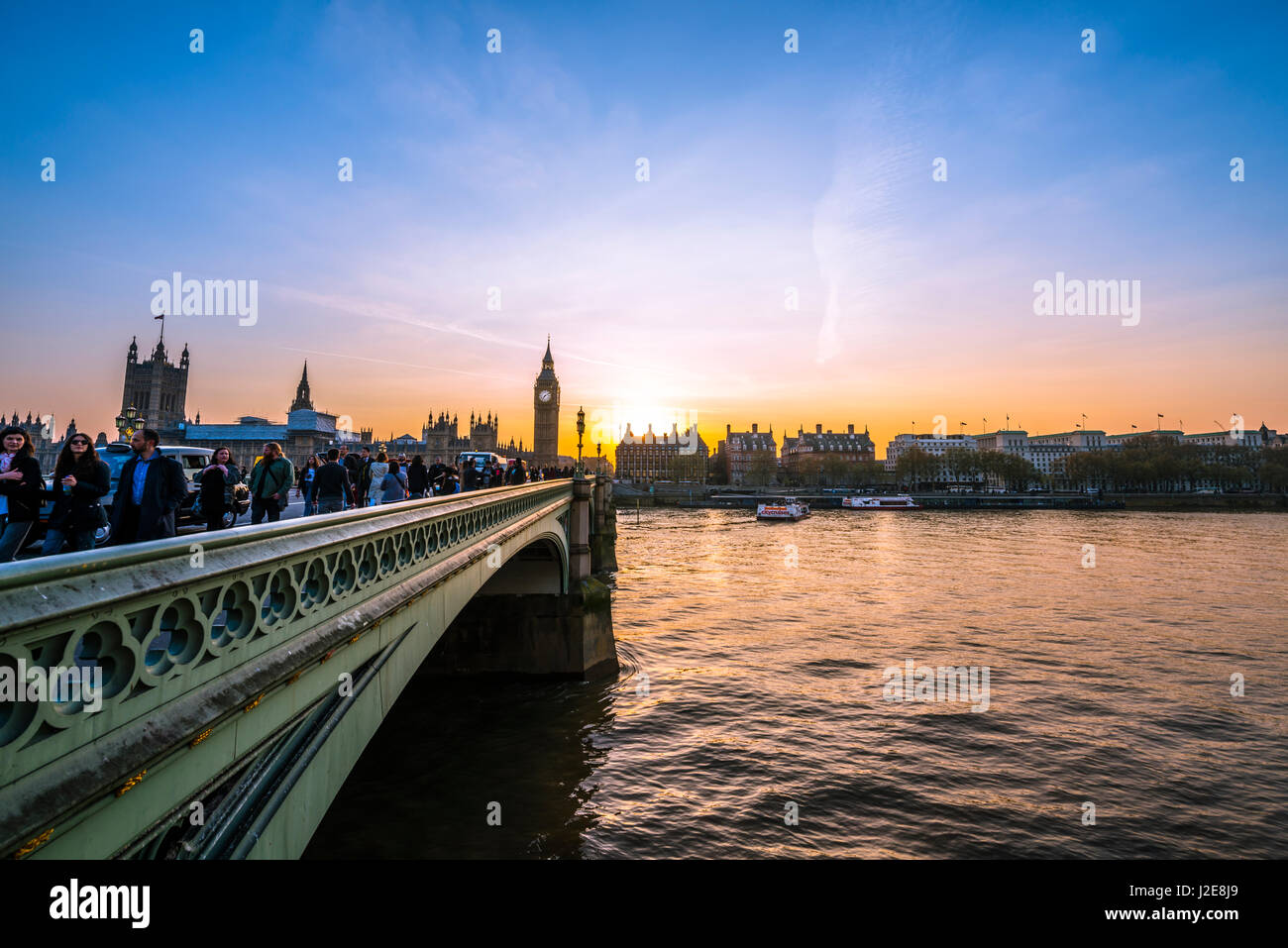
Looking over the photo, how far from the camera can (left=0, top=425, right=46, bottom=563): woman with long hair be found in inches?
221

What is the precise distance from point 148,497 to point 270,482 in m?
3.19

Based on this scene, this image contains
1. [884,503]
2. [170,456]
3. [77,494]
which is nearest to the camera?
[77,494]

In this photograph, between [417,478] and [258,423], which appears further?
[258,423]

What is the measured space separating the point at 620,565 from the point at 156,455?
125ft

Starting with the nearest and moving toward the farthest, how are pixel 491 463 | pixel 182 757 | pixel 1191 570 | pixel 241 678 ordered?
pixel 182 757, pixel 241 678, pixel 491 463, pixel 1191 570

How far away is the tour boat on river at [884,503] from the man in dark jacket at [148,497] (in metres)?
118

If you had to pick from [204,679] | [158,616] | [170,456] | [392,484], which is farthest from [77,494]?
[392,484]

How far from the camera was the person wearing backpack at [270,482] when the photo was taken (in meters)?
8.73

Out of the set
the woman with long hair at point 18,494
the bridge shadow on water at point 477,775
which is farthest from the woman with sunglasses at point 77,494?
the bridge shadow on water at point 477,775

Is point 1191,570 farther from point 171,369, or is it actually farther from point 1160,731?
point 171,369

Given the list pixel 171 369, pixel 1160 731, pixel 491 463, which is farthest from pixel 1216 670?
pixel 171 369

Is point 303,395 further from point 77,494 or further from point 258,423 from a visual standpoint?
point 77,494

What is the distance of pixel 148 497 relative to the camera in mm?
5688
